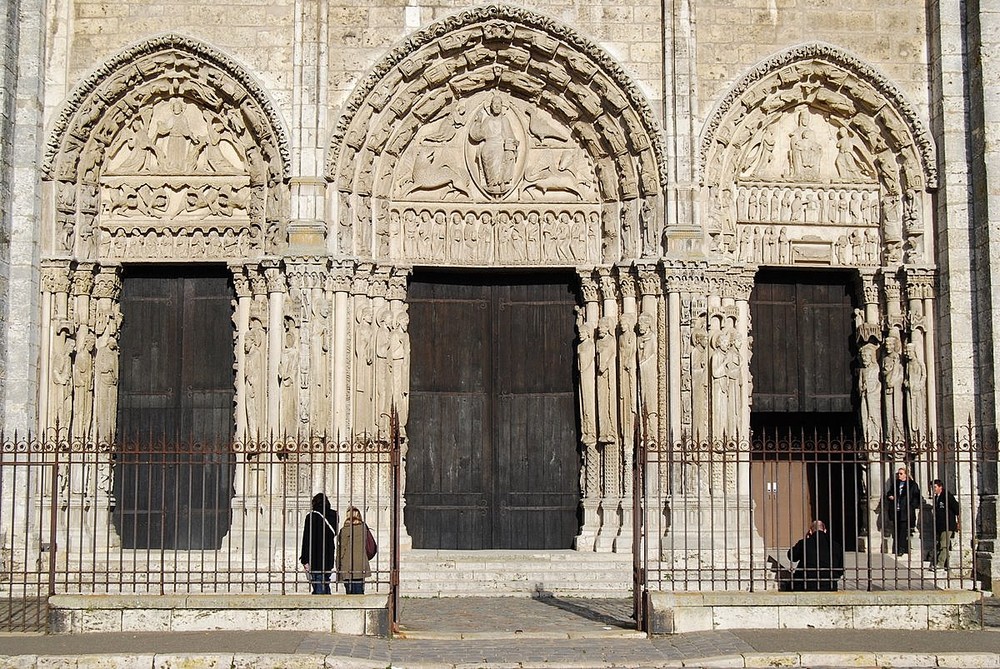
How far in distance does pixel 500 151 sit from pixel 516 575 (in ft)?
17.0

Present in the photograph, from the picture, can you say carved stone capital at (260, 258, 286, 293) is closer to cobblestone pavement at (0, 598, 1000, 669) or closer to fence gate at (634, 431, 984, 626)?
fence gate at (634, 431, 984, 626)

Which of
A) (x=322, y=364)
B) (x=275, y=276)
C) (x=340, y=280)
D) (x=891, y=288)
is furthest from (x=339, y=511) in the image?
(x=891, y=288)

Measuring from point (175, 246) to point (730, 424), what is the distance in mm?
6985

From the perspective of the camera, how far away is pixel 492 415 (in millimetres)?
16484

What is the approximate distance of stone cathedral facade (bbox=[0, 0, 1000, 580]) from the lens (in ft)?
50.8

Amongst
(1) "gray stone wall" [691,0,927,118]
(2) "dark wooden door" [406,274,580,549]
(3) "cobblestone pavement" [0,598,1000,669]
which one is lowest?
(3) "cobblestone pavement" [0,598,1000,669]

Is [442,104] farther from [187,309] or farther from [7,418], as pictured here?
[7,418]

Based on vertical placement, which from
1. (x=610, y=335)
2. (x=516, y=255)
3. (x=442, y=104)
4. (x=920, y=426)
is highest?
(x=442, y=104)

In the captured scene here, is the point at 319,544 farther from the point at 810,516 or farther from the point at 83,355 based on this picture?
the point at 810,516

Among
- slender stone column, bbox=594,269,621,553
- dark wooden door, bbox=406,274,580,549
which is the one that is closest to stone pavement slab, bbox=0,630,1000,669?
slender stone column, bbox=594,269,621,553

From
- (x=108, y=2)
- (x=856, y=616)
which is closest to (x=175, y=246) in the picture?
(x=108, y=2)

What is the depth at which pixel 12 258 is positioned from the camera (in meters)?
15.1

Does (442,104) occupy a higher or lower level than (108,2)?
lower

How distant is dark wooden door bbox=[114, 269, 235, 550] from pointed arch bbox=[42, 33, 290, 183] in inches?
63.1
